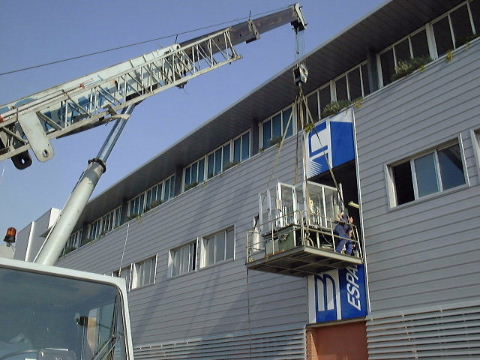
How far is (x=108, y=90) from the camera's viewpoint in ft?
51.4

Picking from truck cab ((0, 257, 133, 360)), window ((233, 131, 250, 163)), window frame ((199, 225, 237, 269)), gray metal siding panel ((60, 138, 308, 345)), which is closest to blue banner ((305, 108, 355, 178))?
gray metal siding panel ((60, 138, 308, 345))

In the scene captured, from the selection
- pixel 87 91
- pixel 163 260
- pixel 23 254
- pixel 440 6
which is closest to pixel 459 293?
pixel 440 6

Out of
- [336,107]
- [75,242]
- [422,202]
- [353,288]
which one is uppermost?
[75,242]

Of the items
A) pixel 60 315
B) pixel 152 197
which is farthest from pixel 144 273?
pixel 60 315

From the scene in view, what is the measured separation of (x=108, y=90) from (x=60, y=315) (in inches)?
452

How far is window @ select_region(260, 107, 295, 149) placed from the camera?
720 inches

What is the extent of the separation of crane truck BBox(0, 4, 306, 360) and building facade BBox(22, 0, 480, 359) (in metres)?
2.90

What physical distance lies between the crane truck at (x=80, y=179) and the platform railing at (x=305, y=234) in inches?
223

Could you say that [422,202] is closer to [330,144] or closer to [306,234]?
[306,234]

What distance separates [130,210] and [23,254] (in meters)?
21.5

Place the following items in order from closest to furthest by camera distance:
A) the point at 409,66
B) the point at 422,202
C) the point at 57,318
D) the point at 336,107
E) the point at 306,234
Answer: the point at 57,318
the point at 422,202
the point at 306,234
the point at 409,66
the point at 336,107

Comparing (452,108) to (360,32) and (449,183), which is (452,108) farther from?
(360,32)

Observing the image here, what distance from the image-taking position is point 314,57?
54.1 ft

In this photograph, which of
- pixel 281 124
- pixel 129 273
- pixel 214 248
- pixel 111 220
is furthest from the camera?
pixel 111 220
